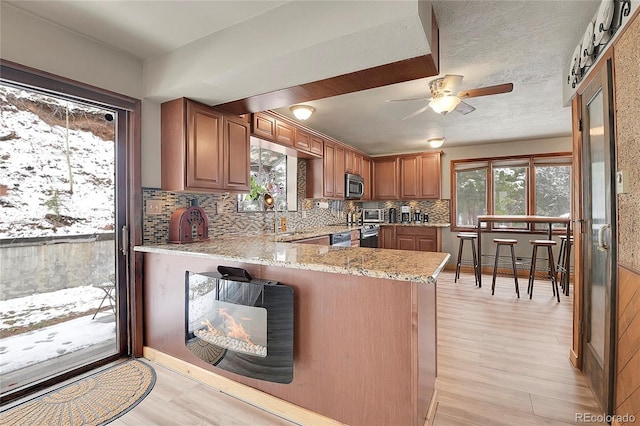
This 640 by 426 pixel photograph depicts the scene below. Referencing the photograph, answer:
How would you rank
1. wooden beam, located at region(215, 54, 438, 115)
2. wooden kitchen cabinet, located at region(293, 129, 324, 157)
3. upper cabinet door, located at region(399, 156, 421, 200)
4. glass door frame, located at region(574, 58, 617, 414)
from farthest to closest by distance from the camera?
upper cabinet door, located at region(399, 156, 421, 200)
wooden kitchen cabinet, located at region(293, 129, 324, 157)
wooden beam, located at region(215, 54, 438, 115)
glass door frame, located at region(574, 58, 617, 414)

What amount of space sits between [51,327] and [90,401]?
659 millimetres

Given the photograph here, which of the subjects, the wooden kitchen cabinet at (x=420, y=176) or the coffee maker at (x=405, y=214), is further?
the coffee maker at (x=405, y=214)

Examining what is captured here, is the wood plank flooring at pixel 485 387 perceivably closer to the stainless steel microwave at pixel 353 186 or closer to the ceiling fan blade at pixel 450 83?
the ceiling fan blade at pixel 450 83

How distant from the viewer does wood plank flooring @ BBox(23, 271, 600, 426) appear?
1.72 metres

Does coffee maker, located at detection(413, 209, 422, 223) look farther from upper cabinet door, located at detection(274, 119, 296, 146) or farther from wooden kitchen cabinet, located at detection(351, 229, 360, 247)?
upper cabinet door, located at detection(274, 119, 296, 146)

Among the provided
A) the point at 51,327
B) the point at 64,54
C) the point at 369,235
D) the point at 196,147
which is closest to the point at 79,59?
the point at 64,54

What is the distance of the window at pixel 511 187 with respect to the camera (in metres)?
5.21

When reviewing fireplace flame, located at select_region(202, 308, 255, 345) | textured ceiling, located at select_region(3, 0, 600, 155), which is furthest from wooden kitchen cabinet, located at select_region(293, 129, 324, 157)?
fireplace flame, located at select_region(202, 308, 255, 345)

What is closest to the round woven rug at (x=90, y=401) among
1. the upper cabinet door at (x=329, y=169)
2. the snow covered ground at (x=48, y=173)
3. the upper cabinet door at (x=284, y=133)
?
the snow covered ground at (x=48, y=173)

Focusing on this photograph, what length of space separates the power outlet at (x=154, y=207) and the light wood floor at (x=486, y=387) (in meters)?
1.23

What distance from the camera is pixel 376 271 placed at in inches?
55.3

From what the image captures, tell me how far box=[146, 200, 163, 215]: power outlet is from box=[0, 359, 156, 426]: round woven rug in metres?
1.22

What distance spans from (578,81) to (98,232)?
12.1 ft

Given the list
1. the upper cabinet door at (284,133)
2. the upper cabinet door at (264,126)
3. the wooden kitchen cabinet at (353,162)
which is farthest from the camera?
the wooden kitchen cabinet at (353,162)
